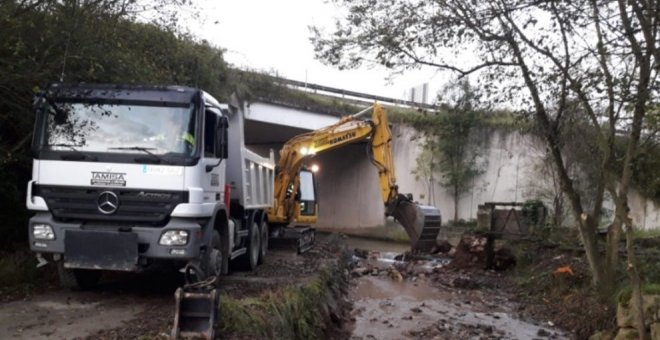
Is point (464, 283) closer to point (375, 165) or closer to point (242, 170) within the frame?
point (375, 165)

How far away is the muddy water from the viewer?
9.84m

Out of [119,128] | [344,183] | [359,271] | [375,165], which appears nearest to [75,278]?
[119,128]

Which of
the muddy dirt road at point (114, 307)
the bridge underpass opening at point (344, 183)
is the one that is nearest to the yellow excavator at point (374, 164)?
the muddy dirt road at point (114, 307)

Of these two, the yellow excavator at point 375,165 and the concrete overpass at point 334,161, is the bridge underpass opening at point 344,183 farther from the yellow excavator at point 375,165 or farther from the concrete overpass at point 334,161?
the yellow excavator at point 375,165

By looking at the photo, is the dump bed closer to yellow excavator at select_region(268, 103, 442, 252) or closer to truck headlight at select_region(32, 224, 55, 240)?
yellow excavator at select_region(268, 103, 442, 252)

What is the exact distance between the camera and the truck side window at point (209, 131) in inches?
298

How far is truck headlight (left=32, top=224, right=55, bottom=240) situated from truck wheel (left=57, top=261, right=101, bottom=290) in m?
0.60

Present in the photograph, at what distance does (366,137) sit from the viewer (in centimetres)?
1394

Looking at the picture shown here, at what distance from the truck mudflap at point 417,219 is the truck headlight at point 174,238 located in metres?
7.54

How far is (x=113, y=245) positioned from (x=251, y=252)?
3.79 meters

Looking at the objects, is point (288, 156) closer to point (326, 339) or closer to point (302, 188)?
point (302, 188)

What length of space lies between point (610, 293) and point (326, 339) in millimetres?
5376

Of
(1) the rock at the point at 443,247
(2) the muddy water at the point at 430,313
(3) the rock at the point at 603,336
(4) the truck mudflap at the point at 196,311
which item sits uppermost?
(4) the truck mudflap at the point at 196,311

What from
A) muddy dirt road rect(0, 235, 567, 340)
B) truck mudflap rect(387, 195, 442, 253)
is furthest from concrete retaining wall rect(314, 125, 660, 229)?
muddy dirt road rect(0, 235, 567, 340)
